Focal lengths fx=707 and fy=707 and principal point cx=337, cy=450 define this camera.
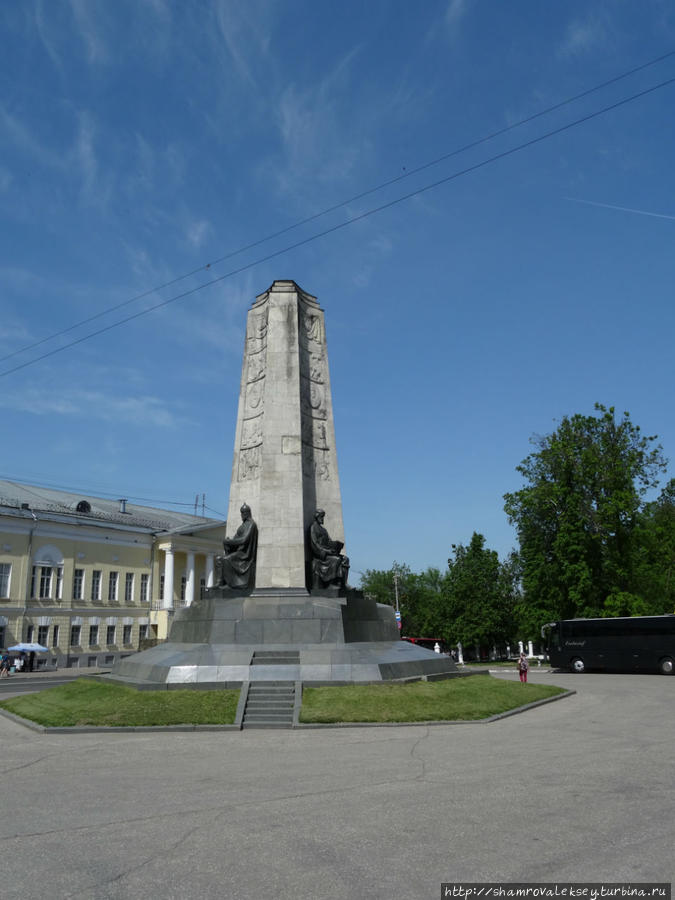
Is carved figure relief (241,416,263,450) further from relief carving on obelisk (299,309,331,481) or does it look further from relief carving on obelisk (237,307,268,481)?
relief carving on obelisk (299,309,331,481)

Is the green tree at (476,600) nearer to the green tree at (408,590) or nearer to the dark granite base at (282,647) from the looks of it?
the green tree at (408,590)

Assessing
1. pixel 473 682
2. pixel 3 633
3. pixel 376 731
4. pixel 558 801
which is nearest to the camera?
pixel 558 801

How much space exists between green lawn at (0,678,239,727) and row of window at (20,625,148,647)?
3305 cm

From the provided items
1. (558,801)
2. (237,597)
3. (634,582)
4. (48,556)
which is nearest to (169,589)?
(48,556)

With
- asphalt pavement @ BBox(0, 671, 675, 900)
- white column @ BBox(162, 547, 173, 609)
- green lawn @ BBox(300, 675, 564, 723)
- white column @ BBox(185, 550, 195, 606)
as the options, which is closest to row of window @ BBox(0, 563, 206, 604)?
white column @ BBox(162, 547, 173, 609)

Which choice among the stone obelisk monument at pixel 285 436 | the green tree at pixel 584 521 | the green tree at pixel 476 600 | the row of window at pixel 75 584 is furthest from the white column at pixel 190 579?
the stone obelisk monument at pixel 285 436

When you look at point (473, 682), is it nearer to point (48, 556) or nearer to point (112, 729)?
point (112, 729)

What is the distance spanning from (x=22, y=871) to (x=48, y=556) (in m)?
47.6

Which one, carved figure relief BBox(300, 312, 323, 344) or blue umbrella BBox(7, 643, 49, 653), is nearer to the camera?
carved figure relief BBox(300, 312, 323, 344)

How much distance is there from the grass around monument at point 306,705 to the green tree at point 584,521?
22.1m

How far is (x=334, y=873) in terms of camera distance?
5.36 meters

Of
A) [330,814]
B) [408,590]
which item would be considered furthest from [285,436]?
[408,590]

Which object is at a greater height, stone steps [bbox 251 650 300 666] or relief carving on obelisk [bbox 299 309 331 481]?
relief carving on obelisk [bbox 299 309 331 481]

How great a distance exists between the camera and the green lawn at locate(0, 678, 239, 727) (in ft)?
46.6
